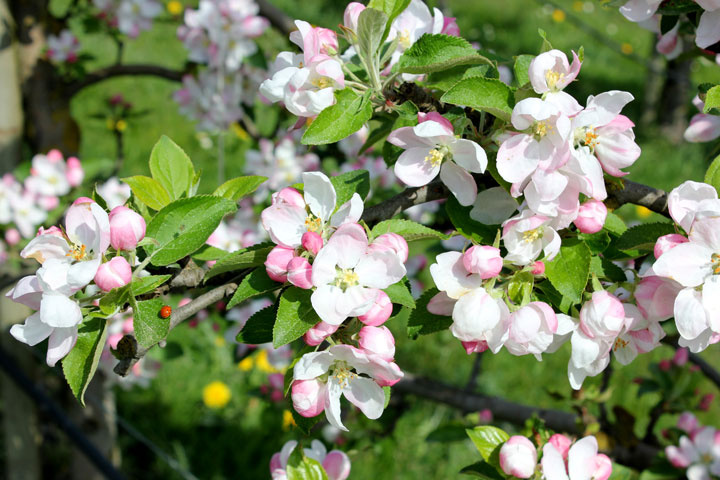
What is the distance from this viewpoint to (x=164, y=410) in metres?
2.75

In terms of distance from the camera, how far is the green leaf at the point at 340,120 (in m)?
0.73

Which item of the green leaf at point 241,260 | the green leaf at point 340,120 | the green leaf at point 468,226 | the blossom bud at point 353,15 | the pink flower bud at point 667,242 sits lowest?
the green leaf at point 468,226

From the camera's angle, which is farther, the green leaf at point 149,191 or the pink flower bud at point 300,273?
the green leaf at point 149,191

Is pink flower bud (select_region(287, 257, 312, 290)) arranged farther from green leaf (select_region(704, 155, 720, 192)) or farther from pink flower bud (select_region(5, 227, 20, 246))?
pink flower bud (select_region(5, 227, 20, 246))

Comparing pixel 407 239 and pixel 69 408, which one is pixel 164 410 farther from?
pixel 407 239

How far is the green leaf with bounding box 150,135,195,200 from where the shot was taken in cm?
91

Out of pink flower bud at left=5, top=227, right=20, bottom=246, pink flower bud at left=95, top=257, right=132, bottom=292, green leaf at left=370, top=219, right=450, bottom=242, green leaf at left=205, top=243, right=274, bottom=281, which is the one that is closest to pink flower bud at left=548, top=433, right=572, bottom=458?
green leaf at left=370, top=219, right=450, bottom=242

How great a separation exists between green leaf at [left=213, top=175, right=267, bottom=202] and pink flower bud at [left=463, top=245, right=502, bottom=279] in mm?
301

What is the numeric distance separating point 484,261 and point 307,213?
7.7 inches

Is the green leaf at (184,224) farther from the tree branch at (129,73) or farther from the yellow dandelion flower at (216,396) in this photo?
the yellow dandelion flower at (216,396)

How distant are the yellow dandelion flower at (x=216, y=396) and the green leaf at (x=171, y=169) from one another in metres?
1.92

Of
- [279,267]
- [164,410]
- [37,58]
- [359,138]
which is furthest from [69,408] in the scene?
[279,267]

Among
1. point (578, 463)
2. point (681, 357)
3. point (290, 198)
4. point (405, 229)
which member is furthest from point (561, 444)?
point (681, 357)

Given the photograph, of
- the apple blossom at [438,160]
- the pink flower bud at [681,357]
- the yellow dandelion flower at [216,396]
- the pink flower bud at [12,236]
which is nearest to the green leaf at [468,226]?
the apple blossom at [438,160]
